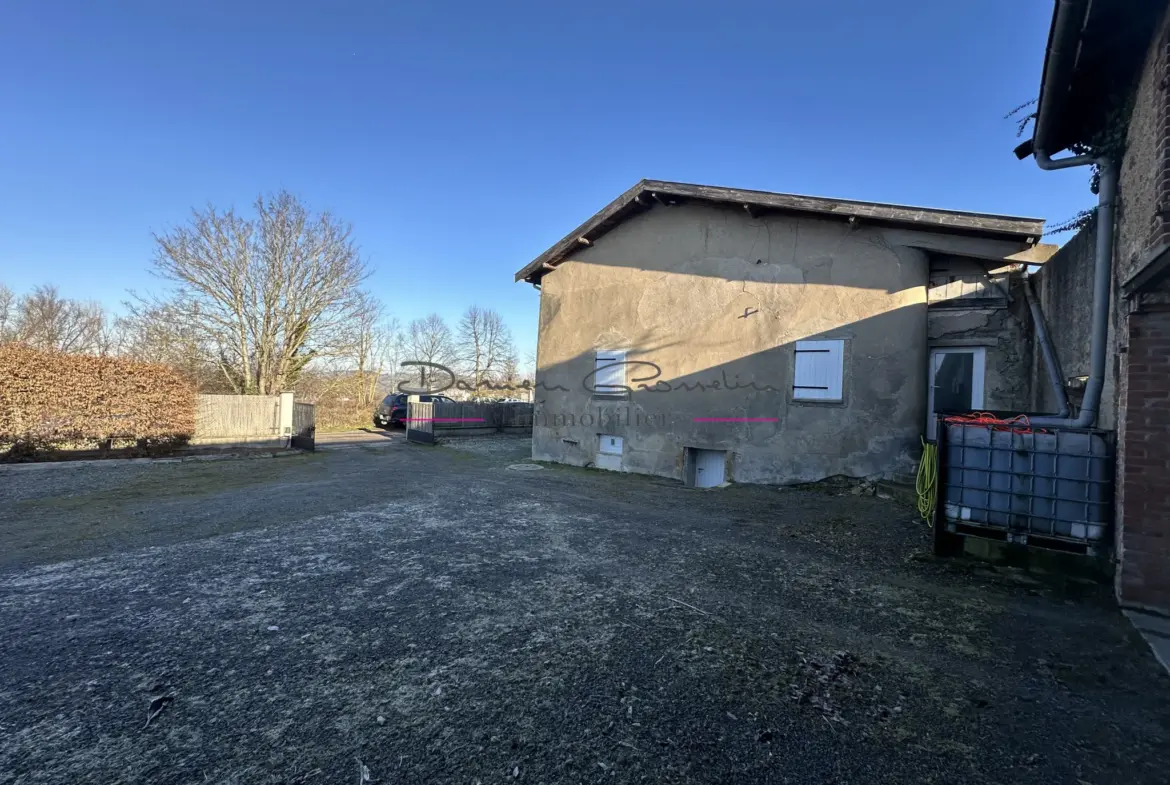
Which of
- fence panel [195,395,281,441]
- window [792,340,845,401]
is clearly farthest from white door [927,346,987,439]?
fence panel [195,395,281,441]

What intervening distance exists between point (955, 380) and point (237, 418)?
54.2 feet

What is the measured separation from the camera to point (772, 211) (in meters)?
9.27

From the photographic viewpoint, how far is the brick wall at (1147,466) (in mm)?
3473

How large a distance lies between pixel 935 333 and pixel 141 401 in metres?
15.9

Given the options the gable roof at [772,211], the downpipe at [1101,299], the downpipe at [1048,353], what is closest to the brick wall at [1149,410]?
the downpipe at [1101,299]

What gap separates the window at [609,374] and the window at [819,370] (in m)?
3.57

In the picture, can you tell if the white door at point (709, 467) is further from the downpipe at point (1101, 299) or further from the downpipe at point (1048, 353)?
the downpipe at point (1101, 299)

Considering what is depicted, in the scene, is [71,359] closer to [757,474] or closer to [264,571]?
[264,571]

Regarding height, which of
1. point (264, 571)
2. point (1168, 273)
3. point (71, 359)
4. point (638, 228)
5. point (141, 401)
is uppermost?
point (638, 228)

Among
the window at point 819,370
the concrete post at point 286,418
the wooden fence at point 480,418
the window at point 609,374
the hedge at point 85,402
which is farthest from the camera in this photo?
the wooden fence at point 480,418

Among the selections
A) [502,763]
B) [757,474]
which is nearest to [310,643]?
[502,763]

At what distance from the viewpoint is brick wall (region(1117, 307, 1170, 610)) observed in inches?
137

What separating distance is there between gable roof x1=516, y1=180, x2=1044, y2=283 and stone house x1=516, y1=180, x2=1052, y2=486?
3 cm

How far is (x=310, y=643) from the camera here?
2971mm
